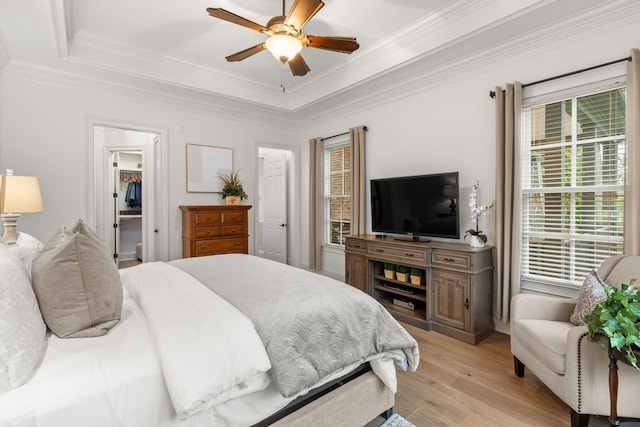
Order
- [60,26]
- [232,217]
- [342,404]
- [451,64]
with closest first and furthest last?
[342,404] < [60,26] < [451,64] < [232,217]

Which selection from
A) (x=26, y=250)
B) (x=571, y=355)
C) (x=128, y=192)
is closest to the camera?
(x=571, y=355)

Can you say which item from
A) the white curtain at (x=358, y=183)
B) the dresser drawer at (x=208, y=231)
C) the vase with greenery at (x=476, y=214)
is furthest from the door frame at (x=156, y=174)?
the vase with greenery at (x=476, y=214)

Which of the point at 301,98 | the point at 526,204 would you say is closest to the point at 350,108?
the point at 301,98

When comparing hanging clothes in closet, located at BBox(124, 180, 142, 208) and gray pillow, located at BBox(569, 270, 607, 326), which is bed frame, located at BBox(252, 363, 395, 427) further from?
hanging clothes in closet, located at BBox(124, 180, 142, 208)

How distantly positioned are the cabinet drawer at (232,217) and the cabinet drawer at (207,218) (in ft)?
0.22

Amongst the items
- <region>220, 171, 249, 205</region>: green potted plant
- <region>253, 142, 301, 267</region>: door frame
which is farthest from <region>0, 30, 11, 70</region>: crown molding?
<region>253, 142, 301, 267</region>: door frame

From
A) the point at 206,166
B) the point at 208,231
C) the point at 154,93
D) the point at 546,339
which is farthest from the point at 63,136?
the point at 546,339

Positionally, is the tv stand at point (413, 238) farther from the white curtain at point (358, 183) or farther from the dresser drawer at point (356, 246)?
the white curtain at point (358, 183)

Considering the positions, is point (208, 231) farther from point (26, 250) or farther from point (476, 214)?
point (476, 214)

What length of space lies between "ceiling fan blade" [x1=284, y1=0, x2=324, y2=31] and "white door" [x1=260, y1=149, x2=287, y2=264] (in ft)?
11.7

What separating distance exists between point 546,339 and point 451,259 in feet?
3.67

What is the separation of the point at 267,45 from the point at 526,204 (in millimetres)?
2664

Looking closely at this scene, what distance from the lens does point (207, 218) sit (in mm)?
4156

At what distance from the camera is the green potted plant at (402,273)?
3441mm
